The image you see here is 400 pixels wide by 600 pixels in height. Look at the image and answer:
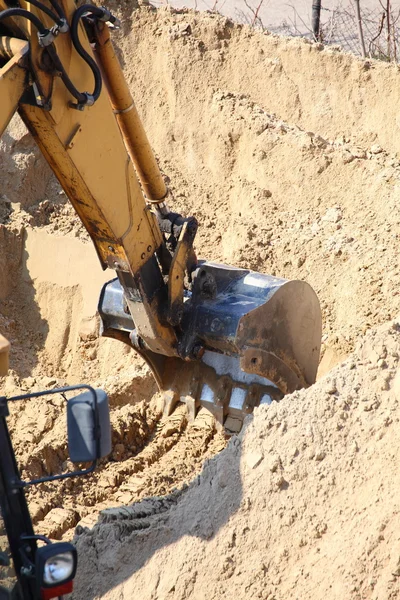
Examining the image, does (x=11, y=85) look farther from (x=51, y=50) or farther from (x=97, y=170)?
(x=97, y=170)

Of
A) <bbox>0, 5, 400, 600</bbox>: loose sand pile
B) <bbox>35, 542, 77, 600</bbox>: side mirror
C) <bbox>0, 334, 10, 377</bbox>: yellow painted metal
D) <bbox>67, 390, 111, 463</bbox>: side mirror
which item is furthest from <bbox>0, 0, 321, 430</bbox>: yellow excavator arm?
<bbox>35, 542, 77, 600</bbox>: side mirror

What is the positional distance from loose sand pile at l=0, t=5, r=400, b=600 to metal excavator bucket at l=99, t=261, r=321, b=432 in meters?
0.31

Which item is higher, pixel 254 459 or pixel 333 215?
pixel 333 215

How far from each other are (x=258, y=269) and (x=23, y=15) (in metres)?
4.10

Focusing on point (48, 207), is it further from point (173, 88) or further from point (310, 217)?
point (310, 217)

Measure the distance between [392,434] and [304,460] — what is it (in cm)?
44

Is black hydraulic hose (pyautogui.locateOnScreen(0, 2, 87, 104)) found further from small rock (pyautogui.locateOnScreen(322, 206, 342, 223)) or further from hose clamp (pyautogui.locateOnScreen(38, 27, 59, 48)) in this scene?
small rock (pyautogui.locateOnScreen(322, 206, 342, 223))

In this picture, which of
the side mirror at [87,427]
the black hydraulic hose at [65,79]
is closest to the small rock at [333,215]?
the black hydraulic hose at [65,79]

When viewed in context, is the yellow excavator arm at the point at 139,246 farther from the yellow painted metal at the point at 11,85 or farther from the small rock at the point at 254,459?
the small rock at the point at 254,459

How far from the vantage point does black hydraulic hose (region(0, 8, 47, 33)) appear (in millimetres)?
3703

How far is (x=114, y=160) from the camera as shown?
4648 millimetres

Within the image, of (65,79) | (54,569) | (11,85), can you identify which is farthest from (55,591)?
(65,79)

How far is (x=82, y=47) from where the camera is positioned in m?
4.23

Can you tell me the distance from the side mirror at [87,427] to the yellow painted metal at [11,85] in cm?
147
